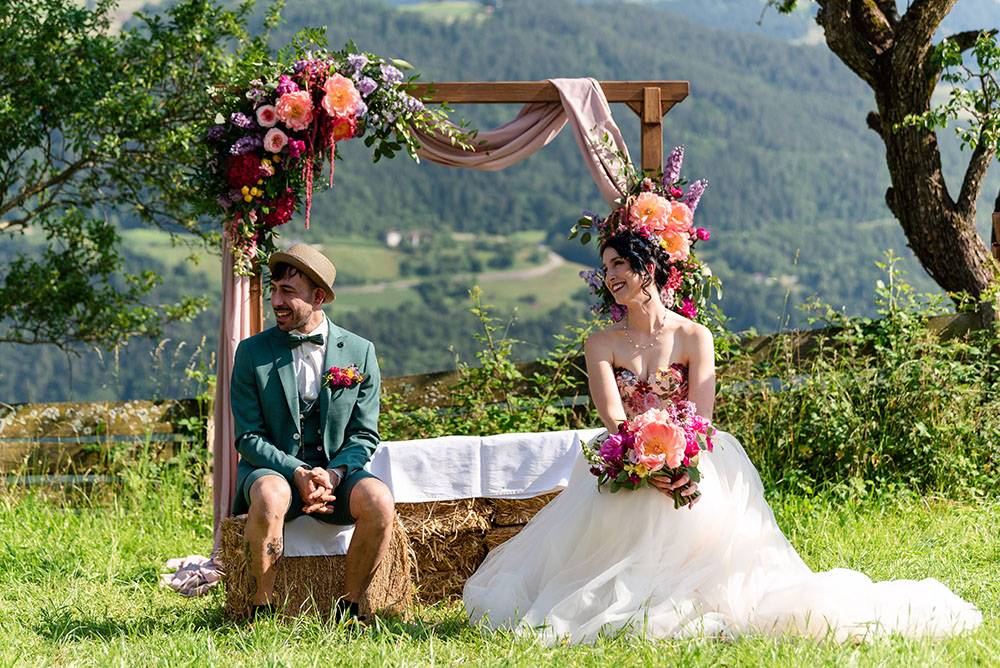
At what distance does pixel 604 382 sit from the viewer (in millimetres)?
4340

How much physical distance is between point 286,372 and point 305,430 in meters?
0.26

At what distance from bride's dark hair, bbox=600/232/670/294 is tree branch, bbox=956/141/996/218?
3862 millimetres

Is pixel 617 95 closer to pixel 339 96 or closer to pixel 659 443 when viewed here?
pixel 339 96

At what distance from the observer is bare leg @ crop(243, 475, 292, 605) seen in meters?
3.95

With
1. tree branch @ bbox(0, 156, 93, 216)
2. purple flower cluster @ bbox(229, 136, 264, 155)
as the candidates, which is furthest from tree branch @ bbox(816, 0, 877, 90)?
tree branch @ bbox(0, 156, 93, 216)

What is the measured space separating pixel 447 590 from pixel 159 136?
15.2ft

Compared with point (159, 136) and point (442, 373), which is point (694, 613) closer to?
point (442, 373)

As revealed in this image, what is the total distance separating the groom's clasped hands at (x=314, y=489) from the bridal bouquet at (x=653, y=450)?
1.06 meters

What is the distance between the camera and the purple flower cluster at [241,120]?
16.7 feet

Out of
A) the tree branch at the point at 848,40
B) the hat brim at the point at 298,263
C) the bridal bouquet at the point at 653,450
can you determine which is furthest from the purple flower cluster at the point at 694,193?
the tree branch at the point at 848,40

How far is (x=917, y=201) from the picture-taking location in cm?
746

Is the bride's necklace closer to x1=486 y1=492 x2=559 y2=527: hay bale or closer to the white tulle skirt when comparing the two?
the white tulle skirt

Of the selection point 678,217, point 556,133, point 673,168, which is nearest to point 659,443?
point 678,217

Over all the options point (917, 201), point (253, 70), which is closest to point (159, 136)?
point (253, 70)
